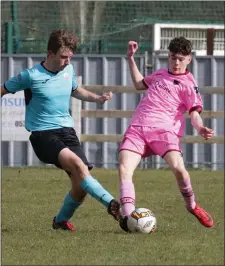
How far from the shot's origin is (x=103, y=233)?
910cm

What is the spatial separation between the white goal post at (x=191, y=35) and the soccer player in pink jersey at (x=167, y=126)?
1155 cm

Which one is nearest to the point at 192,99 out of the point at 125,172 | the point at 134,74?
the point at 134,74

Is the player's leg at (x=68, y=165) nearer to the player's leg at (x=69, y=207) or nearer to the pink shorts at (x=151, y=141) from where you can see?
the player's leg at (x=69, y=207)

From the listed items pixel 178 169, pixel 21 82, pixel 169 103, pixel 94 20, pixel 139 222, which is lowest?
pixel 139 222

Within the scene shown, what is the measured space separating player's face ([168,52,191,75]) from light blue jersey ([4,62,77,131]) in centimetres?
96

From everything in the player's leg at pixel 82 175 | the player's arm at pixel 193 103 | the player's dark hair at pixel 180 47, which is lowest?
the player's leg at pixel 82 175

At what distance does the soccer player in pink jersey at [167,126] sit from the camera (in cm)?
926

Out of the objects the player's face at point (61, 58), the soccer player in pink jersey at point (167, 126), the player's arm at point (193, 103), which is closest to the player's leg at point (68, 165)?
the soccer player in pink jersey at point (167, 126)

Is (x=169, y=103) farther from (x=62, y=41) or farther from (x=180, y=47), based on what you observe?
(x=62, y=41)

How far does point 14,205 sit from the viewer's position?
11688 mm

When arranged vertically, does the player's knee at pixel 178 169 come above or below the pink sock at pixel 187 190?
above

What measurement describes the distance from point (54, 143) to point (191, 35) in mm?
13062

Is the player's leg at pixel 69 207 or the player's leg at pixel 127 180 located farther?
the player's leg at pixel 69 207

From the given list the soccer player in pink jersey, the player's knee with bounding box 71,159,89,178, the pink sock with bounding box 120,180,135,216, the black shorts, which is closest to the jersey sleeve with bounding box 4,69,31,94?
the black shorts
